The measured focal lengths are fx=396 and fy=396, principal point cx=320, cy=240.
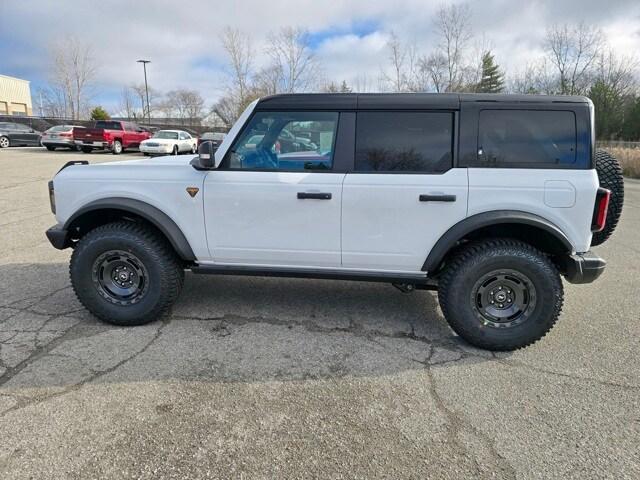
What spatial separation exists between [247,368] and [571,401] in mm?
2166

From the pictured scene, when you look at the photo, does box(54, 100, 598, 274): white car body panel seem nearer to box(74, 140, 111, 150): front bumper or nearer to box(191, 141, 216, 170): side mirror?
box(191, 141, 216, 170): side mirror

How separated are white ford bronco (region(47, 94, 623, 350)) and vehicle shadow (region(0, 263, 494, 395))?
314 mm

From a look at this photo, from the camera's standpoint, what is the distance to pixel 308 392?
262cm

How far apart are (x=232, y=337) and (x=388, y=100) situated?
7.54 feet

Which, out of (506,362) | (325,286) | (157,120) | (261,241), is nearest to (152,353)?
(261,241)

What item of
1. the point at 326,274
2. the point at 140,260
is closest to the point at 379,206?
the point at 326,274

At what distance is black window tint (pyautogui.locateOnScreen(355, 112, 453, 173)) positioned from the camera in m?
3.04

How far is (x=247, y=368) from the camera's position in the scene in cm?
286

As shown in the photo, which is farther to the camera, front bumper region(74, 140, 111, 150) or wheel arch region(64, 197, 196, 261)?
front bumper region(74, 140, 111, 150)

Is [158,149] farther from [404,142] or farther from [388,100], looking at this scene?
[404,142]

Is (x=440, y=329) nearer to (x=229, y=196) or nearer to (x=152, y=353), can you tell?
(x=229, y=196)

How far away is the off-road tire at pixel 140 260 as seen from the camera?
335 cm

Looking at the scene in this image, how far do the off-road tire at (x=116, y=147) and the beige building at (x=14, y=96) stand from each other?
40590 millimetres

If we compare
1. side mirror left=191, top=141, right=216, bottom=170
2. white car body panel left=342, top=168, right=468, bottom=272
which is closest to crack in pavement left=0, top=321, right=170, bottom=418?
side mirror left=191, top=141, right=216, bottom=170
